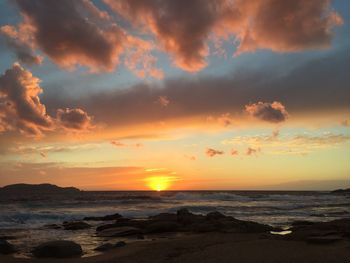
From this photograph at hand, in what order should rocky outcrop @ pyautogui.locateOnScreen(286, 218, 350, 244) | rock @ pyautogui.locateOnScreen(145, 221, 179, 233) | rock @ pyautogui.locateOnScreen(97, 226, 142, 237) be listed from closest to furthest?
rocky outcrop @ pyautogui.locateOnScreen(286, 218, 350, 244)
rock @ pyautogui.locateOnScreen(97, 226, 142, 237)
rock @ pyautogui.locateOnScreen(145, 221, 179, 233)

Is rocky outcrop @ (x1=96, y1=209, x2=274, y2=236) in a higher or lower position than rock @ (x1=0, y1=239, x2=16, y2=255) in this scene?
higher

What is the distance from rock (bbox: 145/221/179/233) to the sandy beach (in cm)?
700

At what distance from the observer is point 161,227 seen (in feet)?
84.8

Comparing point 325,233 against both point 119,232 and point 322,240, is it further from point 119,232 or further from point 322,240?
point 119,232

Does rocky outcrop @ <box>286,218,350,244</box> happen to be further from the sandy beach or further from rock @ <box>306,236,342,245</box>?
the sandy beach

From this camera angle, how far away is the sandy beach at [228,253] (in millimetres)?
13805

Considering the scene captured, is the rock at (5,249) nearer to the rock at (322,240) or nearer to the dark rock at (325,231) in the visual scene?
the dark rock at (325,231)

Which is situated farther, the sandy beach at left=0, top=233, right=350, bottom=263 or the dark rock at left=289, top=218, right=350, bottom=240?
the dark rock at left=289, top=218, right=350, bottom=240

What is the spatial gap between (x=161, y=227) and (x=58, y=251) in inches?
386

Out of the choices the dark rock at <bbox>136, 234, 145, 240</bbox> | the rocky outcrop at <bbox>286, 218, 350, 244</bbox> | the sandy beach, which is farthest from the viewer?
the dark rock at <bbox>136, 234, 145, 240</bbox>

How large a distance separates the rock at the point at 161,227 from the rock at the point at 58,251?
27.5ft

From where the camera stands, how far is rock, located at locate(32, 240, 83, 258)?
1683cm

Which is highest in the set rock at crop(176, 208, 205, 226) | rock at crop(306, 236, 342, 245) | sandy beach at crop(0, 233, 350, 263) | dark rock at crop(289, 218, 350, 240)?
rock at crop(176, 208, 205, 226)

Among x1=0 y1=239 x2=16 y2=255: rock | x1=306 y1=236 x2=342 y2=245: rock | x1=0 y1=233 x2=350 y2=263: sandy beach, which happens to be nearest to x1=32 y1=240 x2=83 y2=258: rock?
x1=0 y1=233 x2=350 y2=263: sandy beach
